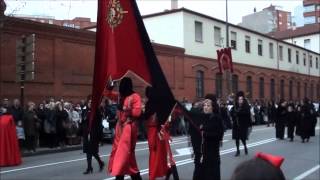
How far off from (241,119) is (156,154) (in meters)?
6.68

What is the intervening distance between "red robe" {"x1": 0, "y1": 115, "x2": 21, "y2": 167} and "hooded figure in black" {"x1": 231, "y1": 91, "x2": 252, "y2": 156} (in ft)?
19.9

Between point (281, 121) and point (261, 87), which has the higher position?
point (261, 87)

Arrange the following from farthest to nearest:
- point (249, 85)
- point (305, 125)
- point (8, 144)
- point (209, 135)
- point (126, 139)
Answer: point (249, 85)
point (305, 125)
point (8, 144)
point (209, 135)
point (126, 139)

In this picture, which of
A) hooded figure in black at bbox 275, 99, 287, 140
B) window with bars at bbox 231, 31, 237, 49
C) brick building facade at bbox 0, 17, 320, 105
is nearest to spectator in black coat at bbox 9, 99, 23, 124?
brick building facade at bbox 0, 17, 320, 105

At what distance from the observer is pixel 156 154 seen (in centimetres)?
966

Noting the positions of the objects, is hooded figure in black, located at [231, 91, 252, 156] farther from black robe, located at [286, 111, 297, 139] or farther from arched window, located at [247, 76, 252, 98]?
arched window, located at [247, 76, 252, 98]

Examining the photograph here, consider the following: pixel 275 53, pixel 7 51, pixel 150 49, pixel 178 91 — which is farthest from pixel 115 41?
pixel 275 53

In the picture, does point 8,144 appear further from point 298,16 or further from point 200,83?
point 298,16

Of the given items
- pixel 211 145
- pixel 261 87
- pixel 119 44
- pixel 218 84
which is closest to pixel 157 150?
pixel 211 145

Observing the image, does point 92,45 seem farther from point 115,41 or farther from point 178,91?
point 115,41

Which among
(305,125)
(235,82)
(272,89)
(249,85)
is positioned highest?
(235,82)

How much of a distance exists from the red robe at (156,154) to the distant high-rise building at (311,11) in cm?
10018

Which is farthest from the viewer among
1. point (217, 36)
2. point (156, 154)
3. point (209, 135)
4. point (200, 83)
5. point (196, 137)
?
point (217, 36)

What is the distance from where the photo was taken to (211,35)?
4000 centimetres
